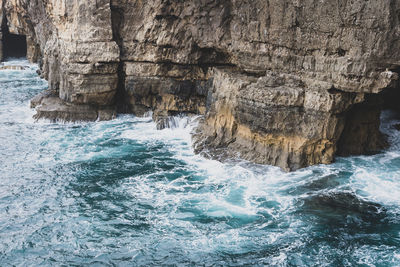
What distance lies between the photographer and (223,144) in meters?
21.1

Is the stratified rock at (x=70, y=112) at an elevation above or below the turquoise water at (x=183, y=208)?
above

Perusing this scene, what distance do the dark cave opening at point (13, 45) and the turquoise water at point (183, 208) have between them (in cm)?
2996

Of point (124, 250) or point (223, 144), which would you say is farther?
point (223, 144)

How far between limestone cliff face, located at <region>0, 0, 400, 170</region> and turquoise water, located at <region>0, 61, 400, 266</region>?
5.11 ft

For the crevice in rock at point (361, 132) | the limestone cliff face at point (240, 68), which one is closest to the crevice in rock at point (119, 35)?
the limestone cliff face at point (240, 68)

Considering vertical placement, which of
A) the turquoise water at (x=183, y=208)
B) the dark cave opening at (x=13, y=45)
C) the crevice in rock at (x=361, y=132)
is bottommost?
the turquoise water at (x=183, y=208)

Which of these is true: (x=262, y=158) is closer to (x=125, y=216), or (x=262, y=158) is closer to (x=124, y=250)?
(x=125, y=216)

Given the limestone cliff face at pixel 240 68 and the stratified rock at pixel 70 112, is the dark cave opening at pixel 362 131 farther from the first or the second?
the stratified rock at pixel 70 112

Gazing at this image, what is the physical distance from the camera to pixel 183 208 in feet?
52.2

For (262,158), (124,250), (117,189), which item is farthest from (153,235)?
(262,158)

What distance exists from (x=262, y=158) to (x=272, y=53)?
4756mm

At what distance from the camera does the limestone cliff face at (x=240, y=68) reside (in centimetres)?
1633

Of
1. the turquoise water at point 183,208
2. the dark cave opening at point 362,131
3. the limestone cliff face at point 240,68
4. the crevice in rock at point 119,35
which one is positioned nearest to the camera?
the turquoise water at point 183,208

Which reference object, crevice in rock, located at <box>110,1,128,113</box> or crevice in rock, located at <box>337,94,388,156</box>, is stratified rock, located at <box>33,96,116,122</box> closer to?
crevice in rock, located at <box>110,1,128,113</box>
